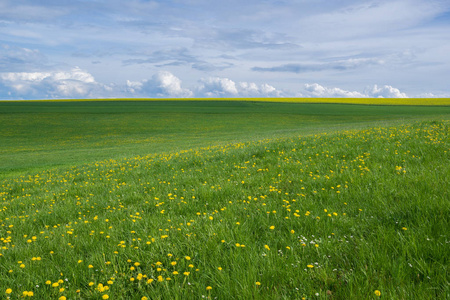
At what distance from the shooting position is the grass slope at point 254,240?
2518 mm

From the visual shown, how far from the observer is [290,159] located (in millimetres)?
7957

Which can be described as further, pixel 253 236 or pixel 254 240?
pixel 253 236

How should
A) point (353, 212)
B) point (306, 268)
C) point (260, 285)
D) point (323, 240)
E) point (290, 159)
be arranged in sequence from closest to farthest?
point (260, 285)
point (306, 268)
point (323, 240)
point (353, 212)
point (290, 159)

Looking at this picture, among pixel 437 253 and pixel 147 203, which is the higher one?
pixel 437 253

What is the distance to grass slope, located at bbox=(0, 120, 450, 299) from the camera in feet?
8.26

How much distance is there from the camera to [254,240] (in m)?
3.41

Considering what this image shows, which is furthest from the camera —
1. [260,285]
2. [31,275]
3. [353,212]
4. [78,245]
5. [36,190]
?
[36,190]

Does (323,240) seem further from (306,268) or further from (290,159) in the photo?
(290,159)

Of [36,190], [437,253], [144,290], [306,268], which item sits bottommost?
[36,190]

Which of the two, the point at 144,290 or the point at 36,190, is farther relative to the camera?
the point at 36,190

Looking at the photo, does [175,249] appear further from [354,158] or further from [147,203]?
[354,158]

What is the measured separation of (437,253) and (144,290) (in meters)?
2.86

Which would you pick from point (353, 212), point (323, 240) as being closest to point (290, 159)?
point (353, 212)

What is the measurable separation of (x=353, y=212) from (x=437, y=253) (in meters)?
1.32
